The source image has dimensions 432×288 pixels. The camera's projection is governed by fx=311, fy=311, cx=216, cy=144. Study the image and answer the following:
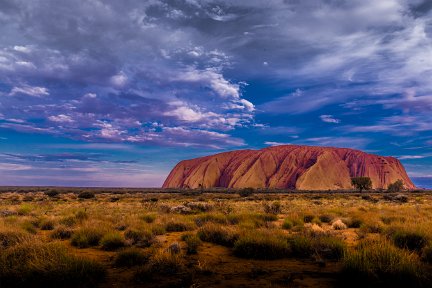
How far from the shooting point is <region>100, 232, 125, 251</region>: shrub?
10.2 m

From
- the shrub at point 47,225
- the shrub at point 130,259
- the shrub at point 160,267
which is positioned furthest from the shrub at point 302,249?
the shrub at point 47,225

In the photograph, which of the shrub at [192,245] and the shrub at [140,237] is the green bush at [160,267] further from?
the shrub at [140,237]

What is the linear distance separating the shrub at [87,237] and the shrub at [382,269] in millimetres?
8359

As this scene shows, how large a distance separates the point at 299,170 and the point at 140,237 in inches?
6361

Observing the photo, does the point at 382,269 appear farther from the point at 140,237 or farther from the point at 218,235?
the point at 140,237

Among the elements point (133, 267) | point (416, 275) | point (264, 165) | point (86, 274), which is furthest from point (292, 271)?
point (264, 165)

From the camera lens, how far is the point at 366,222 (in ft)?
47.9

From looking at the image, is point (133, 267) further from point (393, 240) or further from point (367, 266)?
point (393, 240)

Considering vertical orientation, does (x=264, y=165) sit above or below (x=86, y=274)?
above

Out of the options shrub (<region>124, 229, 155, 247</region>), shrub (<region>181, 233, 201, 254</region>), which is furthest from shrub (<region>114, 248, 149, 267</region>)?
shrub (<region>124, 229, 155, 247</region>)

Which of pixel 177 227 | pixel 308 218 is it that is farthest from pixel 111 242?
pixel 308 218

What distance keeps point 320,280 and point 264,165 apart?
17362cm

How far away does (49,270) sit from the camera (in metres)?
6.36

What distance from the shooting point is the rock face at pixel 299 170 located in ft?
505
